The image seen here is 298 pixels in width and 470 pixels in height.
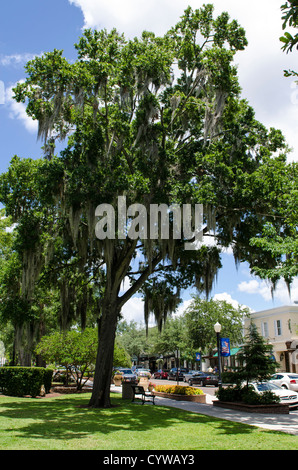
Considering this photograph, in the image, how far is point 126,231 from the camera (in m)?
14.8

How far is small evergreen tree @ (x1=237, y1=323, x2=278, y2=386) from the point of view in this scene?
1390cm

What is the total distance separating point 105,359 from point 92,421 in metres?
4.03

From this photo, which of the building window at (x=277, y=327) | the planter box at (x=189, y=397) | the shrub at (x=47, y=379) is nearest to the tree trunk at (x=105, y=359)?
the planter box at (x=189, y=397)

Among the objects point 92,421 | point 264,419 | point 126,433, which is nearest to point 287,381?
point 264,419

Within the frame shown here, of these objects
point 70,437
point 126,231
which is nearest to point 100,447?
point 70,437

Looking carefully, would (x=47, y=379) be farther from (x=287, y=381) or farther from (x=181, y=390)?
(x=287, y=381)

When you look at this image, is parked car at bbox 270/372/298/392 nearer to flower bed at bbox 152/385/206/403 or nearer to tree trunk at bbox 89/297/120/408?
flower bed at bbox 152/385/206/403

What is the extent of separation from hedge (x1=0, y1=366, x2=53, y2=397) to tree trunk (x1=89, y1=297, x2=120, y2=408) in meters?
5.87

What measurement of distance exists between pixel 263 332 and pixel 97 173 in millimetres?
33438

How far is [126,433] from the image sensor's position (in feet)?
29.0

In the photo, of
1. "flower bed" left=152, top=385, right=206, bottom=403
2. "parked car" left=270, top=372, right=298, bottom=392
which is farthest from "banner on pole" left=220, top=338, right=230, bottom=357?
"flower bed" left=152, top=385, right=206, bottom=403

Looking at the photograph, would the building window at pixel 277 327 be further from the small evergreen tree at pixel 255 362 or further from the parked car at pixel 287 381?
the small evergreen tree at pixel 255 362

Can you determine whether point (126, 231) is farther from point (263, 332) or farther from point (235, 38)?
point (263, 332)
